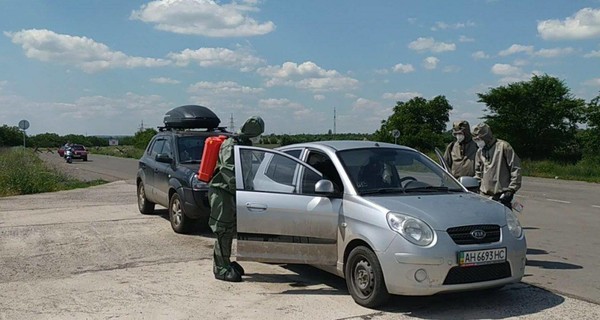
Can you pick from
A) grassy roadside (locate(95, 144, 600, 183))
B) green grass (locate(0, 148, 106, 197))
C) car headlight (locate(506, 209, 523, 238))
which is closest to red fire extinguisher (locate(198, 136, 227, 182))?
car headlight (locate(506, 209, 523, 238))

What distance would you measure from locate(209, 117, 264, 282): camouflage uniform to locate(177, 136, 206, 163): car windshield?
13.0ft

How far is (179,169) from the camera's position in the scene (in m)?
10.8

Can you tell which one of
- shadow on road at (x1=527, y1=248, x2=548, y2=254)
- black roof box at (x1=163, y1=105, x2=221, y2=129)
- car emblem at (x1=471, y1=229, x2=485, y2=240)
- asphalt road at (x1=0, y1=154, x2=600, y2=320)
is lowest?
asphalt road at (x1=0, y1=154, x2=600, y2=320)

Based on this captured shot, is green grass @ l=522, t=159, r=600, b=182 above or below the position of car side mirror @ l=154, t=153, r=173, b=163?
below

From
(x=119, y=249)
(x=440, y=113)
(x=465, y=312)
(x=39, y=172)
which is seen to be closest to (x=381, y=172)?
(x=465, y=312)

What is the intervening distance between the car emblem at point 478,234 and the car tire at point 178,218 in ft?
19.3

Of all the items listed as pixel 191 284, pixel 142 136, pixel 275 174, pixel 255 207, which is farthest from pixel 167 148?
A: pixel 142 136

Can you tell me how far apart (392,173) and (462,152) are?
7.34 ft

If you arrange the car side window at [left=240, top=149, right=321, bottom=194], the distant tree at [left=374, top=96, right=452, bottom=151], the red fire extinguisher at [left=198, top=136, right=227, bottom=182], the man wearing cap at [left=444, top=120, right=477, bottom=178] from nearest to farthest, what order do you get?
1. the car side window at [left=240, top=149, right=321, bottom=194]
2. the red fire extinguisher at [left=198, top=136, right=227, bottom=182]
3. the man wearing cap at [left=444, top=120, right=477, bottom=178]
4. the distant tree at [left=374, top=96, right=452, bottom=151]

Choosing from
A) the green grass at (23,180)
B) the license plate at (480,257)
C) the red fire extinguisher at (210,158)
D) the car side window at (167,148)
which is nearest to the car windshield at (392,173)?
the license plate at (480,257)

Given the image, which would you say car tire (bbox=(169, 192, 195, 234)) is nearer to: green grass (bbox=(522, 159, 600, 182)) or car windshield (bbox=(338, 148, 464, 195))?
car windshield (bbox=(338, 148, 464, 195))

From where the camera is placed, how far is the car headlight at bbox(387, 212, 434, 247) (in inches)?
223

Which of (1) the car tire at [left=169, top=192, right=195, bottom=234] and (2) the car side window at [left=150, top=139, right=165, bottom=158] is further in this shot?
(2) the car side window at [left=150, top=139, right=165, bottom=158]

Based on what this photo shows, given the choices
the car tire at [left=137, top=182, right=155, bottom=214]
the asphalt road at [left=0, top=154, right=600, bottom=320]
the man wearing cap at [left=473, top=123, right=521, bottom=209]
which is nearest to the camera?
the asphalt road at [left=0, top=154, right=600, bottom=320]
